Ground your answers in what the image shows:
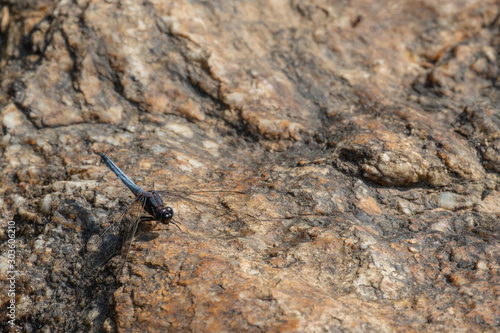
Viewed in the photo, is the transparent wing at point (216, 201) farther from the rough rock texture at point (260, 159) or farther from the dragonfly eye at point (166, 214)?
the dragonfly eye at point (166, 214)

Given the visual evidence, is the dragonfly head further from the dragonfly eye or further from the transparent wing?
the transparent wing

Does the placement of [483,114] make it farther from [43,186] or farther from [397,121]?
[43,186]

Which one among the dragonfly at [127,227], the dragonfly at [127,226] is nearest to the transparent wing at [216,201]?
the dragonfly at [127,226]

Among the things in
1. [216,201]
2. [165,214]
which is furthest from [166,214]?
[216,201]

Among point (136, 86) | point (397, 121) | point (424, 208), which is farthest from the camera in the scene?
point (136, 86)

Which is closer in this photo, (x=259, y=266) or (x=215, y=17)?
(x=259, y=266)

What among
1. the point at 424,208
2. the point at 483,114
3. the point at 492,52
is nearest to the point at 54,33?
the point at 424,208

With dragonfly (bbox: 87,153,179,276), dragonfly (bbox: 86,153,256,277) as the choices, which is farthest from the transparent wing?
dragonfly (bbox: 87,153,179,276)

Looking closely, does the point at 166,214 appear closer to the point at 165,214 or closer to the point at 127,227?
the point at 165,214
